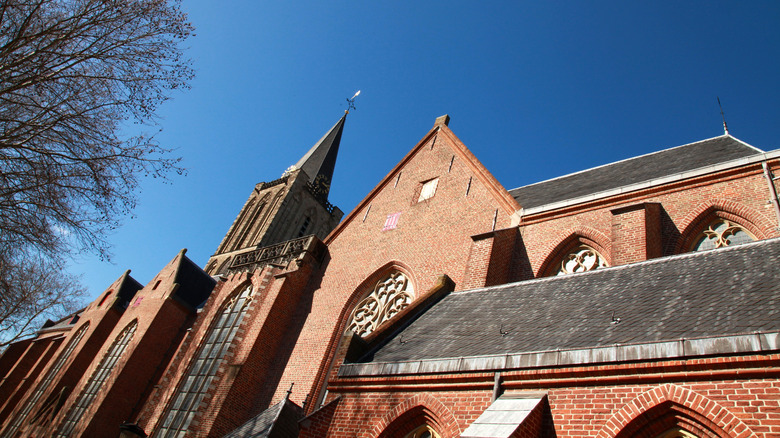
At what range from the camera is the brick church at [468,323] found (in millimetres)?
4727

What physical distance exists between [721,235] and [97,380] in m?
21.2

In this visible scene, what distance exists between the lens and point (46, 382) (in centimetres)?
2133

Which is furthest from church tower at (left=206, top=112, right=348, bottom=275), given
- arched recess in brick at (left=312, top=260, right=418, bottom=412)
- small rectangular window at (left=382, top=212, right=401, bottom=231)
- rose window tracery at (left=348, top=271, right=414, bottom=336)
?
rose window tracery at (left=348, top=271, right=414, bottom=336)

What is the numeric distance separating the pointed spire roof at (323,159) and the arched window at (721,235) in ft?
108

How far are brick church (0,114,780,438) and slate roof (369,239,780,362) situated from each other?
0.04 metres

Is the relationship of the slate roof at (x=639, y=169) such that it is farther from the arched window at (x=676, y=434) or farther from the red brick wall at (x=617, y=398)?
the arched window at (x=676, y=434)

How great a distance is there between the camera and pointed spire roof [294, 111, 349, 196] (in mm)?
40703

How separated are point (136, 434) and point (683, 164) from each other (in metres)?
13.4

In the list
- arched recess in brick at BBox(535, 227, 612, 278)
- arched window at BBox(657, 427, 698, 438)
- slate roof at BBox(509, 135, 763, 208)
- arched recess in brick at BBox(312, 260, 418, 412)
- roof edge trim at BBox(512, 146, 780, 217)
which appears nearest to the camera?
arched window at BBox(657, 427, 698, 438)

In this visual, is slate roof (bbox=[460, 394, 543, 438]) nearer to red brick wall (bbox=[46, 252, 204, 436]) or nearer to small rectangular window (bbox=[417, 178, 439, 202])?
small rectangular window (bbox=[417, 178, 439, 202])

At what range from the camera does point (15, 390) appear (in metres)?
23.3

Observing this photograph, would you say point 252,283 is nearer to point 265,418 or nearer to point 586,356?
point 265,418

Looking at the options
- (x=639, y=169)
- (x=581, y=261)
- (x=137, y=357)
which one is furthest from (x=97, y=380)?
(x=639, y=169)

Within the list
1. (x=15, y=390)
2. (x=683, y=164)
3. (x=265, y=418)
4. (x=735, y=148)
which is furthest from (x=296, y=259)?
(x=15, y=390)
